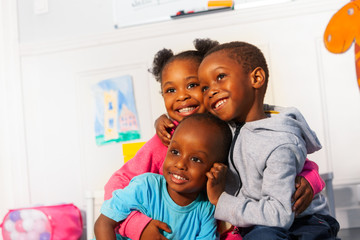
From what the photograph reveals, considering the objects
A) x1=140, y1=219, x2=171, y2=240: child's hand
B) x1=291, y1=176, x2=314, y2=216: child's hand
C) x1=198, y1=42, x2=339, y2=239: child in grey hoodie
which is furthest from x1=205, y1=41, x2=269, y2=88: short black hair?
x1=140, y1=219, x2=171, y2=240: child's hand

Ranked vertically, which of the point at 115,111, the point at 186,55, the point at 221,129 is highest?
the point at 186,55

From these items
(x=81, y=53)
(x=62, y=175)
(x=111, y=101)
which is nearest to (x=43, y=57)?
(x=81, y=53)

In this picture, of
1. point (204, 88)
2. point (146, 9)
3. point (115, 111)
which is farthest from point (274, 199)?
point (146, 9)

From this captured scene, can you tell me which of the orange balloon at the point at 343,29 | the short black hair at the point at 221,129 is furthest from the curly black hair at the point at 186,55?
the orange balloon at the point at 343,29

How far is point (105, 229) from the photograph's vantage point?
1.07m

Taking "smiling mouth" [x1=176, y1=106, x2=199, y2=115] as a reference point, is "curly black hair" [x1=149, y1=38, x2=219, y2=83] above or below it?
above

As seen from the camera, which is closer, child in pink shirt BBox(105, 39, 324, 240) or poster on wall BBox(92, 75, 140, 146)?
child in pink shirt BBox(105, 39, 324, 240)

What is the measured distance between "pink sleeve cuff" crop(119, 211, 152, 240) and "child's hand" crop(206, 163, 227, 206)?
19 cm

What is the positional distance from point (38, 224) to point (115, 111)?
0.71m

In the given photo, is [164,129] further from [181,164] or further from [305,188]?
[305,188]

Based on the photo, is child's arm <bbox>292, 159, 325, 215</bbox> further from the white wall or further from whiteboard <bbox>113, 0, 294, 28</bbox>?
whiteboard <bbox>113, 0, 294, 28</bbox>

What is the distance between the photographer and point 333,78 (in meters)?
1.97

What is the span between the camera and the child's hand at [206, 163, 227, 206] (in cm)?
103

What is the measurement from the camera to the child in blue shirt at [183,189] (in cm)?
107
